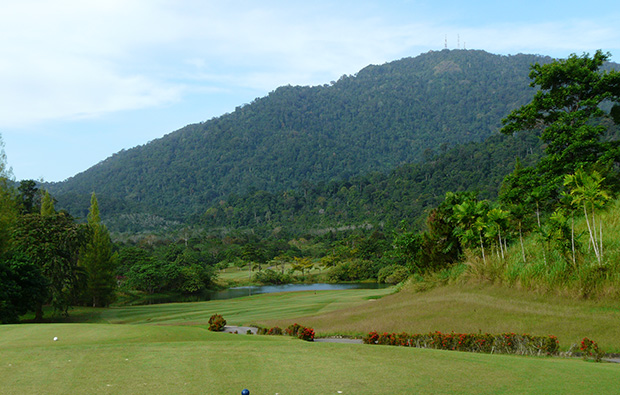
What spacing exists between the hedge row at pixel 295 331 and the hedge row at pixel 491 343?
12.3 feet

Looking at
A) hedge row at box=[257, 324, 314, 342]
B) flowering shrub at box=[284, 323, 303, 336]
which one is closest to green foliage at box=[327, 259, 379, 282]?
hedge row at box=[257, 324, 314, 342]

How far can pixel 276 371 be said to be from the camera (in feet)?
31.2

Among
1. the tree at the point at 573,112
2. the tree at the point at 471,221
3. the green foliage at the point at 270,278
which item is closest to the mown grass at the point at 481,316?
the tree at the point at 471,221

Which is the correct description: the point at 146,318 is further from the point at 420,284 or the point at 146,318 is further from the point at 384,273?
the point at 384,273

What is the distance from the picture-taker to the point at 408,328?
20.0m

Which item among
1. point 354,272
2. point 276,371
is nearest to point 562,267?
point 276,371

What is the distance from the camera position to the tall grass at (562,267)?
19097 mm

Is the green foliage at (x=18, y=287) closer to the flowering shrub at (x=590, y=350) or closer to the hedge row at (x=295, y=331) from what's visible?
the hedge row at (x=295, y=331)

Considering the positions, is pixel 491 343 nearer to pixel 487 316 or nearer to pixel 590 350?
pixel 590 350

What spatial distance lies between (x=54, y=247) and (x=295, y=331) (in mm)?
25147

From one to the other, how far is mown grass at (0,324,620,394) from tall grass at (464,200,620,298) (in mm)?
9902

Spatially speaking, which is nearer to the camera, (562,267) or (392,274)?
(562,267)

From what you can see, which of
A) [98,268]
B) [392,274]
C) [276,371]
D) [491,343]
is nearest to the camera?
[276,371]

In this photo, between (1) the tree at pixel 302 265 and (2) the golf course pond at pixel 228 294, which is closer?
(2) the golf course pond at pixel 228 294
